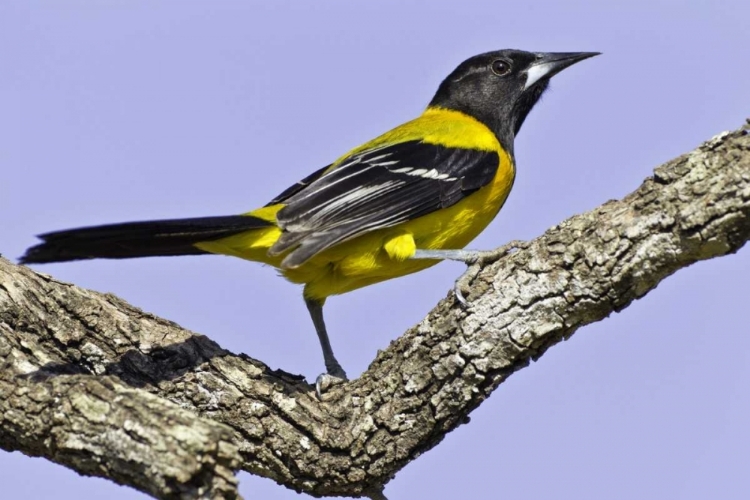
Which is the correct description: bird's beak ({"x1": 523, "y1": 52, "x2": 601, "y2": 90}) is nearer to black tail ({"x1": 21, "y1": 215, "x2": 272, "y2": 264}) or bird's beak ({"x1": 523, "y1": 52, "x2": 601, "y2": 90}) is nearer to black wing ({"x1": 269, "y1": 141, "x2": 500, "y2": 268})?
black wing ({"x1": 269, "y1": 141, "x2": 500, "y2": 268})

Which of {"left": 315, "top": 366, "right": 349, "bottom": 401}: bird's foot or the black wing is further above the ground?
the black wing

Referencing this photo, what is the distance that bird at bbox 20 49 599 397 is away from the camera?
17.6 ft

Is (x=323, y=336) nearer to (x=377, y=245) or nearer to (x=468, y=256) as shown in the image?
(x=377, y=245)

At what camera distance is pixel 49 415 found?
4488 millimetres

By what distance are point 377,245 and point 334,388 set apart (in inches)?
39.0

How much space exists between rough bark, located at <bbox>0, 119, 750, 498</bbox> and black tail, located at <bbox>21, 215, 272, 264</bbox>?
51 centimetres

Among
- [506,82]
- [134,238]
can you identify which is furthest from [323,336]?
[506,82]

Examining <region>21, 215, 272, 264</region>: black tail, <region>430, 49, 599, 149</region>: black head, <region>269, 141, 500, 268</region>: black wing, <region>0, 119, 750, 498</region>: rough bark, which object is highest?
<region>430, 49, 599, 149</region>: black head

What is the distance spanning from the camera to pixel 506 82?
791 centimetres

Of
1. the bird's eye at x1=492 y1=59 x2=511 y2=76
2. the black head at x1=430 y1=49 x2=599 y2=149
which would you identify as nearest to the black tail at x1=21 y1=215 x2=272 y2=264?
the black head at x1=430 y1=49 x2=599 y2=149

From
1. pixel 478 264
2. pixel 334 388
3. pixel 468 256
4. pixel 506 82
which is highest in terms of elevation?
pixel 506 82

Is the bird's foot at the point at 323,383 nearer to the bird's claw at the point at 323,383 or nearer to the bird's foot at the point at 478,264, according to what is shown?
the bird's claw at the point at 323,383

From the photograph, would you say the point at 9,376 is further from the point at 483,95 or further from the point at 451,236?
the point at 483,95

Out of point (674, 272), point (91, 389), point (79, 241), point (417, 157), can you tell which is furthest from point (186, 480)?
point (417, 157)
